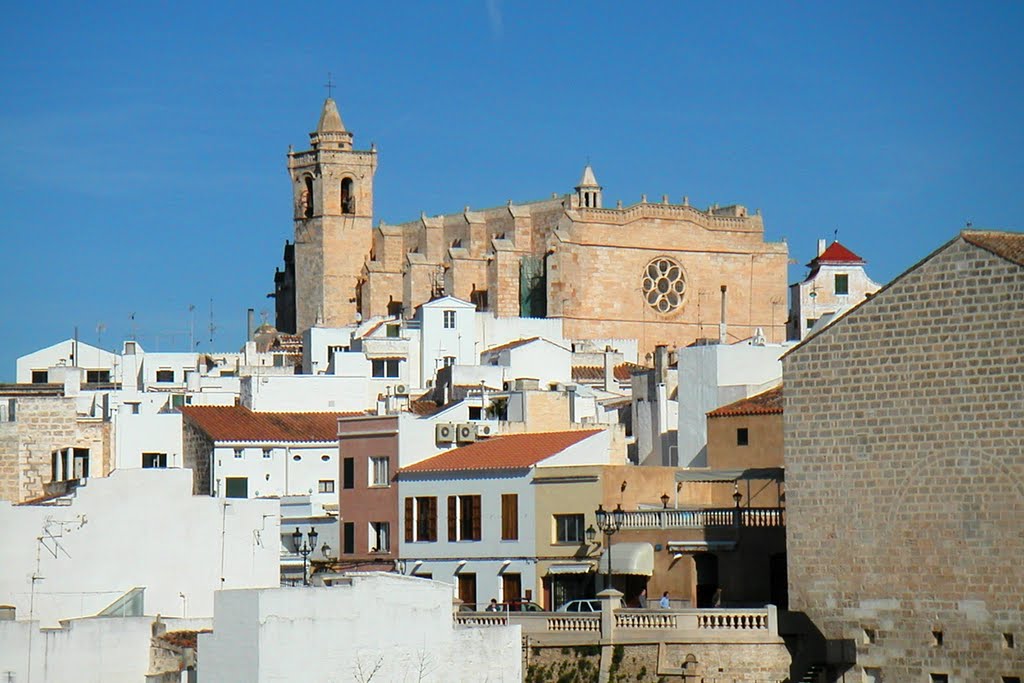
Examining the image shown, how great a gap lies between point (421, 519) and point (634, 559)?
6.81 metres

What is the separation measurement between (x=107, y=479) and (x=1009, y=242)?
14.0 metres

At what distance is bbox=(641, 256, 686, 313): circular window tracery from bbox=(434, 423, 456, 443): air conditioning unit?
149 feet

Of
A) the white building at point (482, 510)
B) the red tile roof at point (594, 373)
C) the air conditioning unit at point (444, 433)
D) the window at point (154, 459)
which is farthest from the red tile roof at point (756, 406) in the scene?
the red tile roof at point (594, 373)

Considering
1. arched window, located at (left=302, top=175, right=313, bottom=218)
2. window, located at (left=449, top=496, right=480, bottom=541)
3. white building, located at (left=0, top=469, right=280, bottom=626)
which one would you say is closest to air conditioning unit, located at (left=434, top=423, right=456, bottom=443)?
window, located at (left=449, top=496, right=480, bottom=541)

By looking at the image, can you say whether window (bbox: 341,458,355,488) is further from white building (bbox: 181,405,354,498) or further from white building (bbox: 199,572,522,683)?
white building (bbox: 199,572,522,683)

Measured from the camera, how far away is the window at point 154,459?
59.4m

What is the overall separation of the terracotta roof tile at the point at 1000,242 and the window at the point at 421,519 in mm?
13919

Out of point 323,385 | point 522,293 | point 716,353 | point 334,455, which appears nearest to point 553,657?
point 716,353

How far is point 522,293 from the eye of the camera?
313ft

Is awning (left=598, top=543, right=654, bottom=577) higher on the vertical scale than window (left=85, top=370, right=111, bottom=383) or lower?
lower

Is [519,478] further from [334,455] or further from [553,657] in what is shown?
[334,455]

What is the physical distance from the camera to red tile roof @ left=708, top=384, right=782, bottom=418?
45.6m

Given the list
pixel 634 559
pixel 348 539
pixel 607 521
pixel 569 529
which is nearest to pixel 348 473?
pixel 348 539

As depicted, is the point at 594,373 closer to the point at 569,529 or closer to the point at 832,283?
the point at 832,283
